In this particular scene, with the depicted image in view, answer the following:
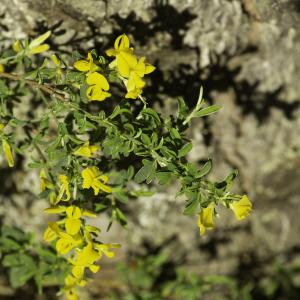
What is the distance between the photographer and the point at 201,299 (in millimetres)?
3141

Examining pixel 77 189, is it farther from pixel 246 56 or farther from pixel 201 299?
pixel 201 299

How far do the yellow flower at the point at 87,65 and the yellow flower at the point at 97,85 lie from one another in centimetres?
2

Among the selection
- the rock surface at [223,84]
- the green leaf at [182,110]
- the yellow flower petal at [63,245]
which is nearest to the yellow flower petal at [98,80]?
the green leaf at [182,110]

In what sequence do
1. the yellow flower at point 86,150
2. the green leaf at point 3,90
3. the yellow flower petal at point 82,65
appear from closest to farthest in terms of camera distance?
the yellow flower petal at point 82,65 < the yellow flower at point 86,150 < the green leaf at point 3,90

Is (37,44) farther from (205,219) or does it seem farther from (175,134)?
(205,219)

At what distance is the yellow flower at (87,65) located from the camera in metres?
1.57

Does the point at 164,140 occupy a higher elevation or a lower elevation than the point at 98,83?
lower

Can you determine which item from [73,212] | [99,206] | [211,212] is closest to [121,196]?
[99,206]

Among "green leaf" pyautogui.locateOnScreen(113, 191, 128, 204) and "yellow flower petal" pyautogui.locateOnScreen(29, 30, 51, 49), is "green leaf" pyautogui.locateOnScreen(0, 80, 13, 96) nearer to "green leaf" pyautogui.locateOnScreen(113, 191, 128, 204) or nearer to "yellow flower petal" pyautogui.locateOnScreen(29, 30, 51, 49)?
"yellow flower petal" pyautogui.locateOnScreen(29, 30, 51, 49)

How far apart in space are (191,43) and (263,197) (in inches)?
46.8

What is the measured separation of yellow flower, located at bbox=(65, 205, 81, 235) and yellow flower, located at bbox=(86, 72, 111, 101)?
369 millimetres

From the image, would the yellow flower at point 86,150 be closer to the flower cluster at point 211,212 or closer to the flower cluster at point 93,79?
the flower cluster at point 93,79

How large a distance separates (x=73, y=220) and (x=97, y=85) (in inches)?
17.5

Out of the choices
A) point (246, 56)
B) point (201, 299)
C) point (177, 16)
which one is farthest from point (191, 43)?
point (201, 299)
